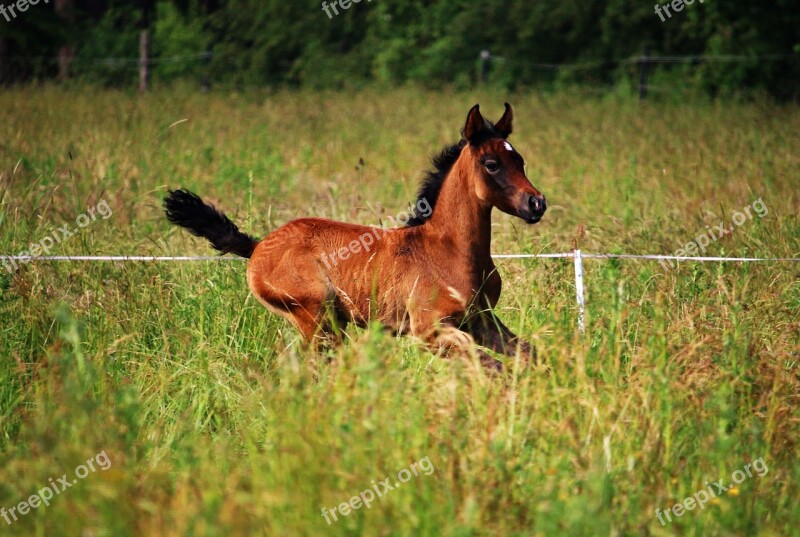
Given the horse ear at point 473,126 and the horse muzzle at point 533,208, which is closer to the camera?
the horse muzzle at point 533,208

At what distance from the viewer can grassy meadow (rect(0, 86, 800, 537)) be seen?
3543mm

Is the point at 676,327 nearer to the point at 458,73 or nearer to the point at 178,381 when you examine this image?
the point at 178,381

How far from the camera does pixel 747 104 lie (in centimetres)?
1638

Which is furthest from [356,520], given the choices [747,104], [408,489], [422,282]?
[747,104]

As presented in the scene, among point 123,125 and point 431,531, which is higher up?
point 123,125

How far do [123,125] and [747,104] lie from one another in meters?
10.4
